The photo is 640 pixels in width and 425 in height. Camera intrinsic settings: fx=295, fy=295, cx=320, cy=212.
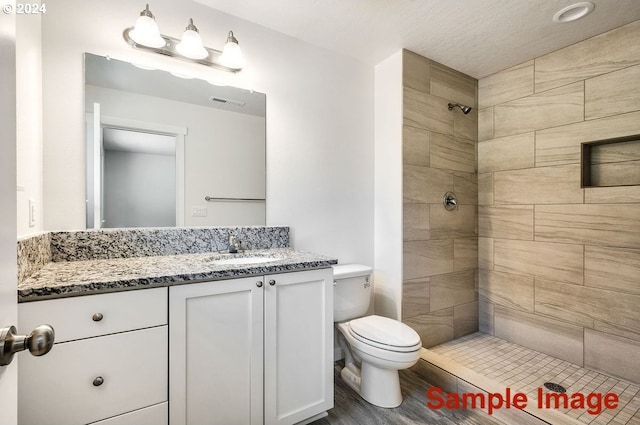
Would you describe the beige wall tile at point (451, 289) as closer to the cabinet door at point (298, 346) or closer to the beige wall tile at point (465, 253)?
the beige wall tile at point (465, 253)

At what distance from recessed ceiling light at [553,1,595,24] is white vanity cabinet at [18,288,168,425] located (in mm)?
2642

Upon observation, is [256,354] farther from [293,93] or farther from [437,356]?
[293,93]

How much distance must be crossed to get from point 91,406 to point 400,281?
185 cm

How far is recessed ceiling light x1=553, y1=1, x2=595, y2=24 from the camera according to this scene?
5.64 feet

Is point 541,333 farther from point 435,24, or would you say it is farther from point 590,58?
point 435,24

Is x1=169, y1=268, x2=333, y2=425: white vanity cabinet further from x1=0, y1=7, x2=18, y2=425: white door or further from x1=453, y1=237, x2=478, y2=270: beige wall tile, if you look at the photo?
x1=453, y1=237, x2=478, y2=270: beige wall tile

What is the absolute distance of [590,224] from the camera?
2053mm

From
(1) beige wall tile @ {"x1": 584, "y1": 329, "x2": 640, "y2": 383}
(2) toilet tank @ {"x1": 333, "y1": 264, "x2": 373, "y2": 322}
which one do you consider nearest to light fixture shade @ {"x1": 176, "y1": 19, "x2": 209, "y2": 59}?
(2) toilet tank @ {"x1": 333, "y1": 264, "x2": 373, "y2": 322}

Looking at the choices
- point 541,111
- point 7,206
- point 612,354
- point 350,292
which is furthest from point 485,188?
point 7,206

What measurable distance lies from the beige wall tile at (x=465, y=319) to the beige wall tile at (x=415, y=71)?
1869 millimetres

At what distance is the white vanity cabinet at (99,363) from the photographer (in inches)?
37.5

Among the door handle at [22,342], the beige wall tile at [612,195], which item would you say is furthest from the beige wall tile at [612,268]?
the door handle at [22,342]

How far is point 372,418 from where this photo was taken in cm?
166

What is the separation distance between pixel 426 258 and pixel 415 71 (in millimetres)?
1470
